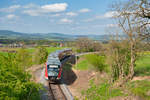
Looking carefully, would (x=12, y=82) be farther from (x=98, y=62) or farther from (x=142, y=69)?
(x=142, y=69)

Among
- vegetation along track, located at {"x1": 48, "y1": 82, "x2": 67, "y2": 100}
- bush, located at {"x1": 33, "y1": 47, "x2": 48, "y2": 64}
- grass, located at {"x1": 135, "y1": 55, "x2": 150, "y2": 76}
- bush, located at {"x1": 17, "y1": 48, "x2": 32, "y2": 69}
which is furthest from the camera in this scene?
bush, located at {"x1": 33, "y1": 47, "x2": 48, "y2": 64}

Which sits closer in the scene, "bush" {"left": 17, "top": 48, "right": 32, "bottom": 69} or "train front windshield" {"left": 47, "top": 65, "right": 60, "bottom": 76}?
"bush" {"left": 17, "top": 48, "right": 32, "bottom": 69}

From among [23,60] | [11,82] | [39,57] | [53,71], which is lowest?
[39,57]

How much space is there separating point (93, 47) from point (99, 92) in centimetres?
5671

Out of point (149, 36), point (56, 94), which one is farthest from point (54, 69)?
point (149, 36)

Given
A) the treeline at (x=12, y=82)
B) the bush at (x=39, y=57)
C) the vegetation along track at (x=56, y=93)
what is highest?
the treeline at (x=12, y=82)

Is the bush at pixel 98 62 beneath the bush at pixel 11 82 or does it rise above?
beneath

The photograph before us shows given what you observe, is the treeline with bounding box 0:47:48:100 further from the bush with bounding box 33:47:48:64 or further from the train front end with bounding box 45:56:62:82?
the bush with bounding box 33:47:48:64

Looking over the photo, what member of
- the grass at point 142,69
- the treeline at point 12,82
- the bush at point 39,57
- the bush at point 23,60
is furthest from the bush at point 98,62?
the bush at point 39,57

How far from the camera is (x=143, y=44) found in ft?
51.6

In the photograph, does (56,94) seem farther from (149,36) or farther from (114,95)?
(149,36)

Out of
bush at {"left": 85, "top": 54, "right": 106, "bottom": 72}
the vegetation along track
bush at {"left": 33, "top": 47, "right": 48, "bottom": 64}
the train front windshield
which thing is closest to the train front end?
the train front windshield

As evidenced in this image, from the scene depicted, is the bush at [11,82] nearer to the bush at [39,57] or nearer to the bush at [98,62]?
the bush at [98,62]

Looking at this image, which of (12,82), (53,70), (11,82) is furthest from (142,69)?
(11,82)
